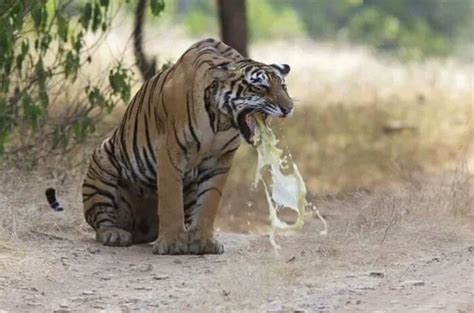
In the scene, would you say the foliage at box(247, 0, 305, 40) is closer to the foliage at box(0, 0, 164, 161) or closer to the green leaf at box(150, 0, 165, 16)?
the foliage at box(0, 0, 164, 161)

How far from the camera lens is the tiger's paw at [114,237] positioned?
742 centimetres

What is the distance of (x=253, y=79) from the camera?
270 inches

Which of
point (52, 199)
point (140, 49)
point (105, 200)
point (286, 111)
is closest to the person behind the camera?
point (286, 111)

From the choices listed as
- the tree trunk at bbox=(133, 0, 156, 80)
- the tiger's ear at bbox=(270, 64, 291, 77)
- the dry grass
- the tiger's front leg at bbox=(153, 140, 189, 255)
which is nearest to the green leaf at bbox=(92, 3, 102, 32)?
the tree trunk at bbox=(133, 0, 156, 80)

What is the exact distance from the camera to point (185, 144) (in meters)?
7.07

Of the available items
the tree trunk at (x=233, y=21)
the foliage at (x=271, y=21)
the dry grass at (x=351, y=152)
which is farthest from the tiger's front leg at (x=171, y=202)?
the foliage at (x=271, y=21)

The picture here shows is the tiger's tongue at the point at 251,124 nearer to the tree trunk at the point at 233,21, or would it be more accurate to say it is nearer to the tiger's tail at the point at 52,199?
the tiger's tail at the point at 52,199

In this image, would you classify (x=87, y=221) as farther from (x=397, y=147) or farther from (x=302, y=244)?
(x=397, y=147)

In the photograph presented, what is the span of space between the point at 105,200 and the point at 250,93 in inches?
50.7

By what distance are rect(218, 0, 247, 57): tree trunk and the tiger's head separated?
6149 millimetres

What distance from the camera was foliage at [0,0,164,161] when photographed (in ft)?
28.1

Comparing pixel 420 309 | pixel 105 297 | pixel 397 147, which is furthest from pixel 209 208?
pixel 397 147

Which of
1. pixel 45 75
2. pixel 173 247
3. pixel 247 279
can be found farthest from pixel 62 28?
pixel 247 279

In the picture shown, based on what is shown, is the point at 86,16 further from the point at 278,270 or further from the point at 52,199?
the point at 278,270
